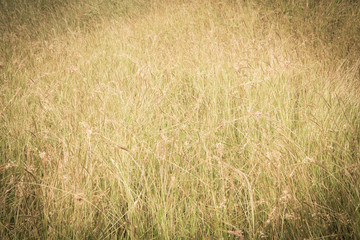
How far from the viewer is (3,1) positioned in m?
6.55

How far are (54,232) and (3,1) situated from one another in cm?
832

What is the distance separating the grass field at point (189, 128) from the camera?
1.05 m

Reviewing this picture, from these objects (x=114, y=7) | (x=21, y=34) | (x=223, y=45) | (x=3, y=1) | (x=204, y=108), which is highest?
(x=3, y=1)

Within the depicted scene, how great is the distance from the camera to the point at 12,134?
5.24ft

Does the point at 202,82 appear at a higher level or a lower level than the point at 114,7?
lower

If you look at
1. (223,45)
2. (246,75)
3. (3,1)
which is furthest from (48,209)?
(3,1)

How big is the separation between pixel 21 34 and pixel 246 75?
4.43 metres

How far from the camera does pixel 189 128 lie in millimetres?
1645

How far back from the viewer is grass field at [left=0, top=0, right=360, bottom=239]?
105 cm

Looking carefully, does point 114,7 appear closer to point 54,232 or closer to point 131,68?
point 131,68

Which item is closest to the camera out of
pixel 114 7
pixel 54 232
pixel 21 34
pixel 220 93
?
pixel 54 232

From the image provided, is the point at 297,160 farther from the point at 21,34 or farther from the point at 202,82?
the point at 21,34

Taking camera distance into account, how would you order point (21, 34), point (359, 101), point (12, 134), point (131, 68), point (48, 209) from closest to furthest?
1. point (48, 209)
2. point (12, 134)
3. point (359, 101)
4. point (131, 68)
5. point (21, 34)

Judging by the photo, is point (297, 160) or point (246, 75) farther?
point (246, 75)
